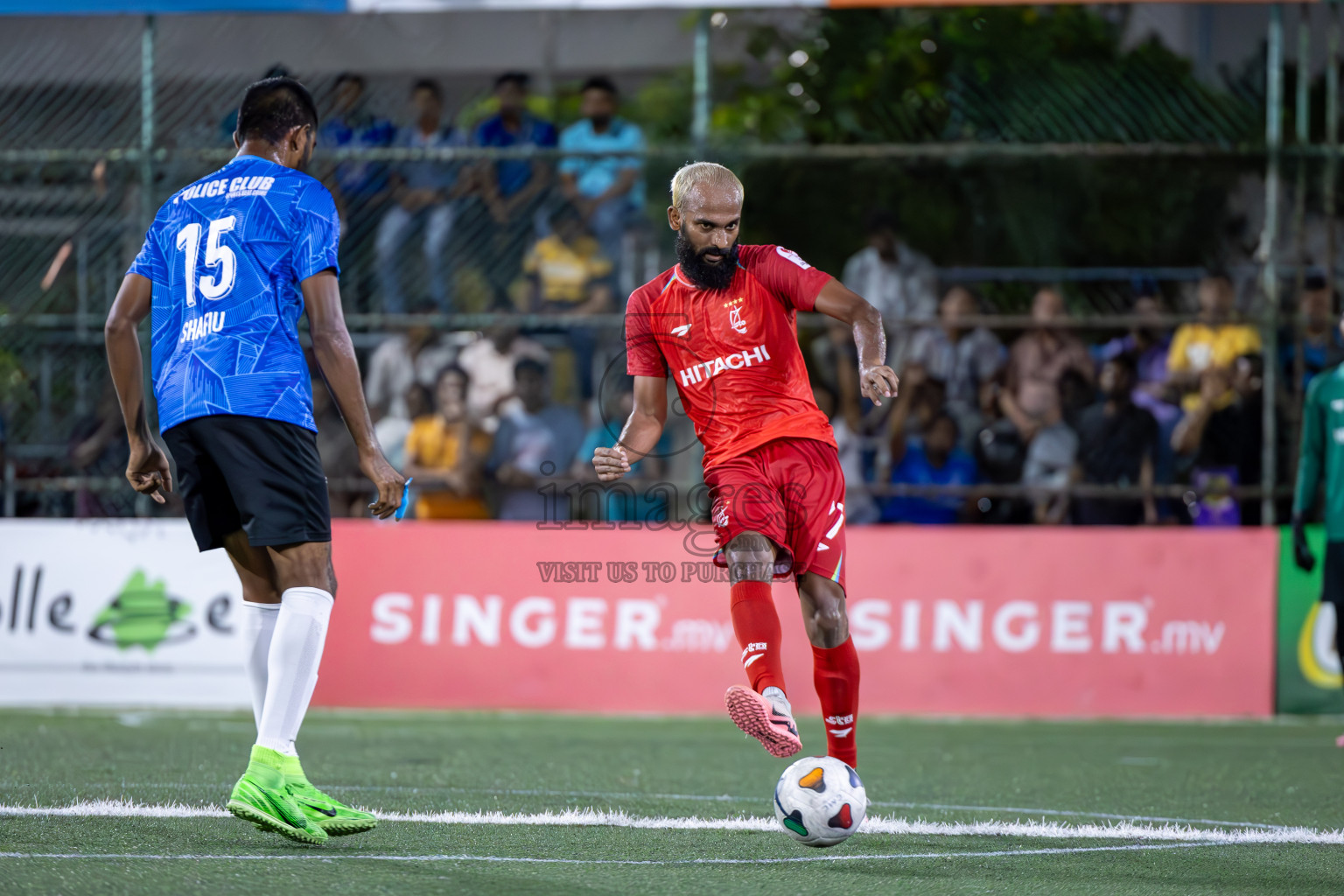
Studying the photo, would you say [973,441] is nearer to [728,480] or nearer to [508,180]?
[508,180]

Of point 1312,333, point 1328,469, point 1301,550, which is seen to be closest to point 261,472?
point 1328,469

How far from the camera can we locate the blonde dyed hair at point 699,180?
545 cm

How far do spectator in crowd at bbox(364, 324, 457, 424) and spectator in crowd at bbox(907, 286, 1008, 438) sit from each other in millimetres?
3352

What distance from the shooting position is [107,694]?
34.0ft

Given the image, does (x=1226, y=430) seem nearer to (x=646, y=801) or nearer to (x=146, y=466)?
(x=646, y=801)

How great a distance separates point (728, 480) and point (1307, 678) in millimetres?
6367

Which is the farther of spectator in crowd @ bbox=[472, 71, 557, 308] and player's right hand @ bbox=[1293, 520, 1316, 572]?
spectator in crowd @ bbox=[472, 71, 557, 308]

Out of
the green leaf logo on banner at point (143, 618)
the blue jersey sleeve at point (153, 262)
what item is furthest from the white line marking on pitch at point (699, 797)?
the green leaf logo on banner at point (143, 618)

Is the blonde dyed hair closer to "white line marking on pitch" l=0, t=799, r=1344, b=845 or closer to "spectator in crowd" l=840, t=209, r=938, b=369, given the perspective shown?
"white line marking on pitch" l=0, t=799, r=1344, b=845

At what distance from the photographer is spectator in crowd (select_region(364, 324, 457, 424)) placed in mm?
11391

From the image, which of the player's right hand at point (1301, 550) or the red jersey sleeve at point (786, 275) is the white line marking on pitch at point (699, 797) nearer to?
the red jersey sleeve at point (786, 275)

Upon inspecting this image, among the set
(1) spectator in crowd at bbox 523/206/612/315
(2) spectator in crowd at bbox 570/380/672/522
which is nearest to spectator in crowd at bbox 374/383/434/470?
(1) spectator in crowd at bbox 523/206/612/315

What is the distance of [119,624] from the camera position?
10.4m

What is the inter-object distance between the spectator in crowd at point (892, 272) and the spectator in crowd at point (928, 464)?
0.59 m
